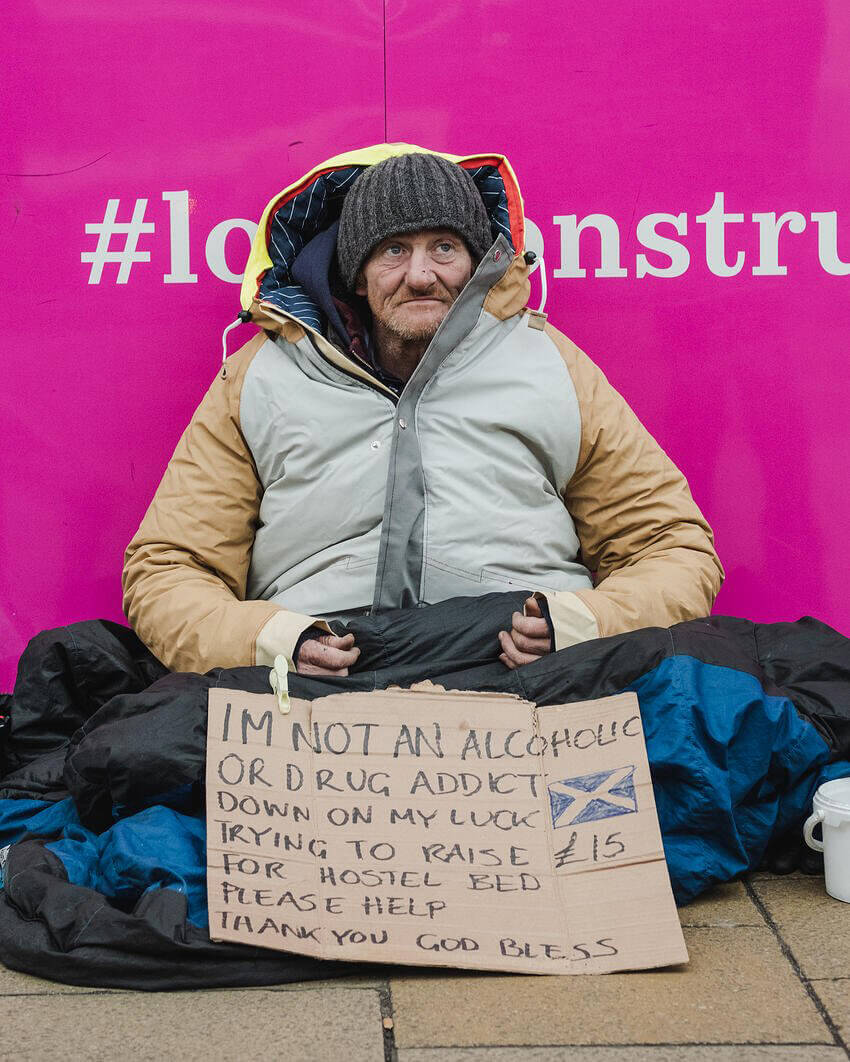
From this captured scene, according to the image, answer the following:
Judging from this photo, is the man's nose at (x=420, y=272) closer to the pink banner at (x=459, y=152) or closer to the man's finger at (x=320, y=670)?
the pink banner at (x=459, y=152)

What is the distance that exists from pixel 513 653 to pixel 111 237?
151 centimetres

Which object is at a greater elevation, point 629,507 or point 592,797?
point 629,507

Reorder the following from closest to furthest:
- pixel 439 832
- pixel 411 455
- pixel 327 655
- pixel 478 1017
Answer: pixel 478 1017
pixel 439 832
pixel 327 655
pixel 411 455

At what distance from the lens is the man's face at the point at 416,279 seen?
3.14 meters

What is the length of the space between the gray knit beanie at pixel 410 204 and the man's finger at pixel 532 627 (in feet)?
3.08

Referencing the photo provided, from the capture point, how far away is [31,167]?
344 cm

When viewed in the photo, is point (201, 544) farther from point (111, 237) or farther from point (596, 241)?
point (596, 241)

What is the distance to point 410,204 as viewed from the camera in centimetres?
313

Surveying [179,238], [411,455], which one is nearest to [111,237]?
[179,238]

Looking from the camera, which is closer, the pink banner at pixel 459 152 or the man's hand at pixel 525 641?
the man's hand at pixel 525 641

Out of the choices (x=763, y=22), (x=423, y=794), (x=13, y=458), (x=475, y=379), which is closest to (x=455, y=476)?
(x=475, y=379)

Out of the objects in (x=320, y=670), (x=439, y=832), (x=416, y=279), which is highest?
(x=416, y=279)

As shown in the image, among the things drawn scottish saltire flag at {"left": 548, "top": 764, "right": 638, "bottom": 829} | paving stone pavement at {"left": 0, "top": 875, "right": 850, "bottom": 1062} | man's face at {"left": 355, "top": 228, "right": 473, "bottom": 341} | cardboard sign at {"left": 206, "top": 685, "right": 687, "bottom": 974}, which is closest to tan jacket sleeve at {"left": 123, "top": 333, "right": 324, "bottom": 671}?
man's face at {"left": 355, "top": 228, "right": 473, "bottom": 341}

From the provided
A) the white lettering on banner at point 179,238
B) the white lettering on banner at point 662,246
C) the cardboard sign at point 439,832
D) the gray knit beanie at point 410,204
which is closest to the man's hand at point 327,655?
the cardboard sign at point 439,832
